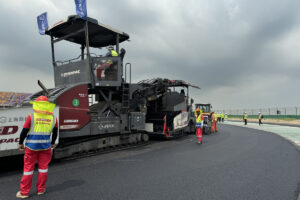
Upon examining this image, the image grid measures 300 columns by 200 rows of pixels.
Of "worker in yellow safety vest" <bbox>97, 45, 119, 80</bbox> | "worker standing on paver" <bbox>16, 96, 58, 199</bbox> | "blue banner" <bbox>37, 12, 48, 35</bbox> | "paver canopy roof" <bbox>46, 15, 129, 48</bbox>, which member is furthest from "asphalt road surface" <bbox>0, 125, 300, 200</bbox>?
"blue banner" <bbox>37, 12, 48, 35</bbox>

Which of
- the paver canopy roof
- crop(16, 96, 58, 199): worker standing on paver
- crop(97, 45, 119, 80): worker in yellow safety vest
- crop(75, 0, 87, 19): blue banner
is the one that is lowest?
crop(16, 96, 58, 199): worker standing on paver

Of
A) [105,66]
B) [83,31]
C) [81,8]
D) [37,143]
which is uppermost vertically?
[81,8]

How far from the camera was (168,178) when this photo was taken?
4.09m

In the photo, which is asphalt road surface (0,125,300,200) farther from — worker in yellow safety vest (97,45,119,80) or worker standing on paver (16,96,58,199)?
worker in yellow safety vest (97,45,119,80)

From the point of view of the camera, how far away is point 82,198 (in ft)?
10.3

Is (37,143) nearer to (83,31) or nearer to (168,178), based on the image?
(168,178)

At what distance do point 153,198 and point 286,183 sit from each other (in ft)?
9.08

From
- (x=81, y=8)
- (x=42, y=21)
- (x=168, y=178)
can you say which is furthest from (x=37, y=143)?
(x=42, y=21)

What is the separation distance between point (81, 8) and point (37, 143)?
4234 mm

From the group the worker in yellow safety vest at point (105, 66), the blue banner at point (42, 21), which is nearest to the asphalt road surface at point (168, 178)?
the worker in yellow safety vest at point (105, 66)

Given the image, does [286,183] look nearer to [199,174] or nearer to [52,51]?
[199,174]

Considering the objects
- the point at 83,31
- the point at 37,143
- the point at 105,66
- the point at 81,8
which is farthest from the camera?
the point at 105,66

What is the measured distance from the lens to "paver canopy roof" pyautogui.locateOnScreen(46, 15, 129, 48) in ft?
20.1

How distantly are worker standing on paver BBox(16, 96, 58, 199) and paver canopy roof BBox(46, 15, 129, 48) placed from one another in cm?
359
